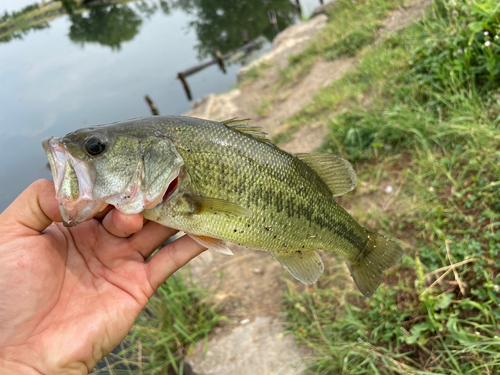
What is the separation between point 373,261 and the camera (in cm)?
267

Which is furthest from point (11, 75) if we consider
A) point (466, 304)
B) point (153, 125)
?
point (466, 304)

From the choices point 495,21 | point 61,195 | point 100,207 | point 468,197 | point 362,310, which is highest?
point 61,195

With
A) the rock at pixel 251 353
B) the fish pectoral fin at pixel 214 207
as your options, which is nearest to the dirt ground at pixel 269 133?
the rock at pixel 251 353

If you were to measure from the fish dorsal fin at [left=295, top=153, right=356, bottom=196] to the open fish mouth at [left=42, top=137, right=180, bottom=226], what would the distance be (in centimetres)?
140

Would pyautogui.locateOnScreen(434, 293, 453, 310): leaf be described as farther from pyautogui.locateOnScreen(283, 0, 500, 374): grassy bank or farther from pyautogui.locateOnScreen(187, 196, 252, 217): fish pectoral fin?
pyautogui.locateOnScreen(187, 196, 252, 217): fish pectoral fin

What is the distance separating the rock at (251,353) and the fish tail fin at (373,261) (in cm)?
134

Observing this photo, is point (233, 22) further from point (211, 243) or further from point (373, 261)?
point (211, 243)

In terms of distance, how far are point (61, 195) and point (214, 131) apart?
1.04 m

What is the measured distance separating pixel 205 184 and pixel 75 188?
792mm

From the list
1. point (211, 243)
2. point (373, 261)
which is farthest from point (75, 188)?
point (373, 261)

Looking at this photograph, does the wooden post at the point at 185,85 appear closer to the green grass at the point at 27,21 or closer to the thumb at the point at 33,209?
the thumb at the point at 33,209

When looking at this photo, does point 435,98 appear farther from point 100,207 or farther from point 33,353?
point 33,353

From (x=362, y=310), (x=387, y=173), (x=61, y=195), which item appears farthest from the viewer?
(x=387, y=173)

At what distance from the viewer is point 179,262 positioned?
8.14ft
